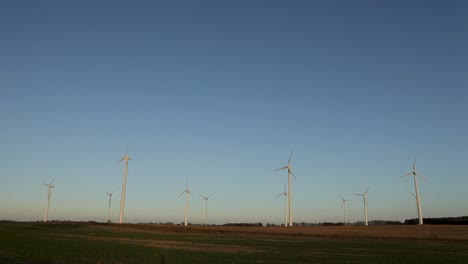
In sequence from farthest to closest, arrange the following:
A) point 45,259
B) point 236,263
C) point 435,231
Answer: point 435,231, point 236,263, point 45,259

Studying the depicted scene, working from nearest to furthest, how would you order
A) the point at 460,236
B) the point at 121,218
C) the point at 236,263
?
1. the point at 236,263
2. the point at 460,236
3. the point at 121,218

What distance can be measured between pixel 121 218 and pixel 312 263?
83243 millimetres

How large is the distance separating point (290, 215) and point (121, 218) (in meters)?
44.0

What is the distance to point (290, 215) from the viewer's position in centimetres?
10994

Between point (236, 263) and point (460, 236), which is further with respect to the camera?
point (460, 236)

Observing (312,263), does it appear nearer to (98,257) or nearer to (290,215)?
(98,257)

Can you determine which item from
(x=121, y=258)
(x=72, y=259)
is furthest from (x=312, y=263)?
(x=72, y=259)

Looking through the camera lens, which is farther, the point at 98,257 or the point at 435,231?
the point at 435,231

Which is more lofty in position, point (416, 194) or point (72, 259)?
point (416, 194)

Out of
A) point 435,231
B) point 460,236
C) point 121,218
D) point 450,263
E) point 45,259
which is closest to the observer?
point 45,259

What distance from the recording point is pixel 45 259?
98.1 feet

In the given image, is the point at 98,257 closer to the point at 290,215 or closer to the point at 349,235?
the point at 349,235

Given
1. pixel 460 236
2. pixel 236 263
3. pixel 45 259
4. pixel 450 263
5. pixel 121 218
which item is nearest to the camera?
pixel 45 259

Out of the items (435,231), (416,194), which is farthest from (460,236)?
(416,194)
